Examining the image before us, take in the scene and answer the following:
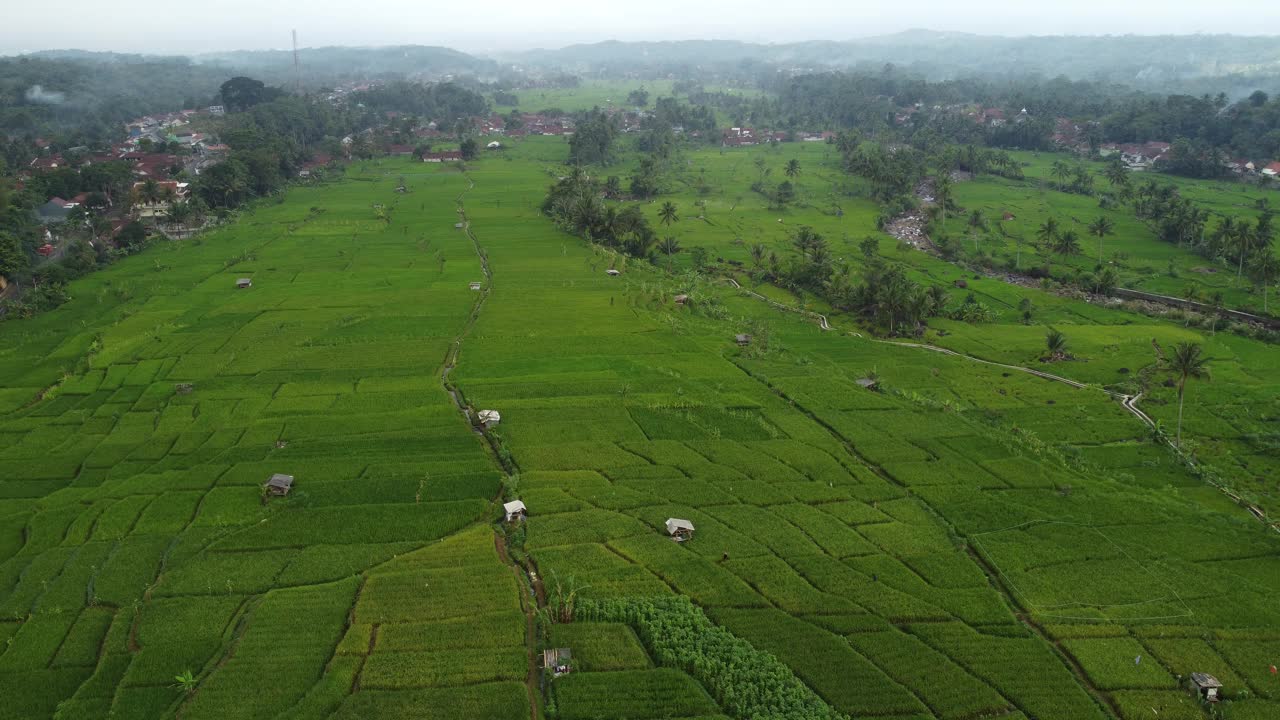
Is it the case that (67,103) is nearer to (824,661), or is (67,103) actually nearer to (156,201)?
(156,201)

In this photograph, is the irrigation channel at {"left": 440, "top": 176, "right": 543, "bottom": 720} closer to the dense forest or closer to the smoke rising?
the dense forest

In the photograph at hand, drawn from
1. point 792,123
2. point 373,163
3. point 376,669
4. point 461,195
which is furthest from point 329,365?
point 792,123

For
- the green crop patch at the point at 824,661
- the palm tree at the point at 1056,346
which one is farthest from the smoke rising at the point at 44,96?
the green crop patch at the point at 824,661

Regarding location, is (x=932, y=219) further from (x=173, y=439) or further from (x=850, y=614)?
(x=173, y=439)

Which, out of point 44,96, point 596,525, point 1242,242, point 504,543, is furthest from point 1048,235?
point 44,96

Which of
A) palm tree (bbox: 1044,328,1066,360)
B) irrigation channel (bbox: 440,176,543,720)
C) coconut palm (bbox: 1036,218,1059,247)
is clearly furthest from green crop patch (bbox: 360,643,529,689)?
coconut palm (bbox: 1036,218,1059,247)

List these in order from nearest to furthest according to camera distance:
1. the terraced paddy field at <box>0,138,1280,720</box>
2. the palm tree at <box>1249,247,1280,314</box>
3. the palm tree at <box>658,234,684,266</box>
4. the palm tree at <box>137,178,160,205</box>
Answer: the terraced paddy field at <box>0,138,1280,720</box> < the palm tree at <box>1249,247,1280,314</box> < the palm tree at <box>658,234,684,266</box> < the palm tree at <box>137,178,160,205</box>
